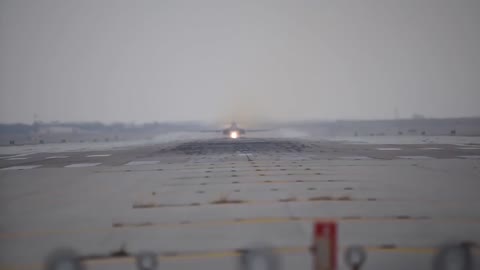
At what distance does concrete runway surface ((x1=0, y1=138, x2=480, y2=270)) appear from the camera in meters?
7.86

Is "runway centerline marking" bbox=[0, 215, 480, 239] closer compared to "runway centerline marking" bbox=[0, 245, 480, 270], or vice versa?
"runway centerline marking" bbox=[0, 245, 480, 270]

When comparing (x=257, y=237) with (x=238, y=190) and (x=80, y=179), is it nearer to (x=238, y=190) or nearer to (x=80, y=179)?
(x=238, y=190)

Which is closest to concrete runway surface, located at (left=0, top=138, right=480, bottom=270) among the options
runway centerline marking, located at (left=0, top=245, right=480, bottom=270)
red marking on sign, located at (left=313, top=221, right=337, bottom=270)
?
runway centerline marking, located at (left=0, top=245, right=480, bottom=270)

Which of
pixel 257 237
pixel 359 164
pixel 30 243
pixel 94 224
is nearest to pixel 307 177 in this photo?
pixel 359 164

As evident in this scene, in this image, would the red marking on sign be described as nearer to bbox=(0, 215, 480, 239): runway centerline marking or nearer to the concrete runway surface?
the concrete runway surface

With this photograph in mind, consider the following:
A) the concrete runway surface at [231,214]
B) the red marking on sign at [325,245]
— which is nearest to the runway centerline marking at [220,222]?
the concrete runway surface at [231,214]

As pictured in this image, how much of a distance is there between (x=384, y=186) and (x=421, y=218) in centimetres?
534

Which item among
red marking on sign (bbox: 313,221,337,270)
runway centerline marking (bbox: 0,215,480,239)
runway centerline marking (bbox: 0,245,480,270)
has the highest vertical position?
red marking on sign (bbox: 313,221,337,270)

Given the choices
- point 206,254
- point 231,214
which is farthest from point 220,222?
point 206,254

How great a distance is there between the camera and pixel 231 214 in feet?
36.2

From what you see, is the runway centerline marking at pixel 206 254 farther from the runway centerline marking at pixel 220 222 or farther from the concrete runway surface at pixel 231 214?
the runway centerline marking at pixel 220 222

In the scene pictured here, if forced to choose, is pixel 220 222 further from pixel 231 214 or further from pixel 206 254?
pixel 206 254

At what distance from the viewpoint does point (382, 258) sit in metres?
7.39

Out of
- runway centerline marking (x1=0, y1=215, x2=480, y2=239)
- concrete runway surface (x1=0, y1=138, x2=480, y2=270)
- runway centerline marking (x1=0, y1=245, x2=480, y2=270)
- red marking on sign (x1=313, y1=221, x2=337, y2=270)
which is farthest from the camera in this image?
runway centerline marking (x1=0, y1=215, x2=480, y2=239)
